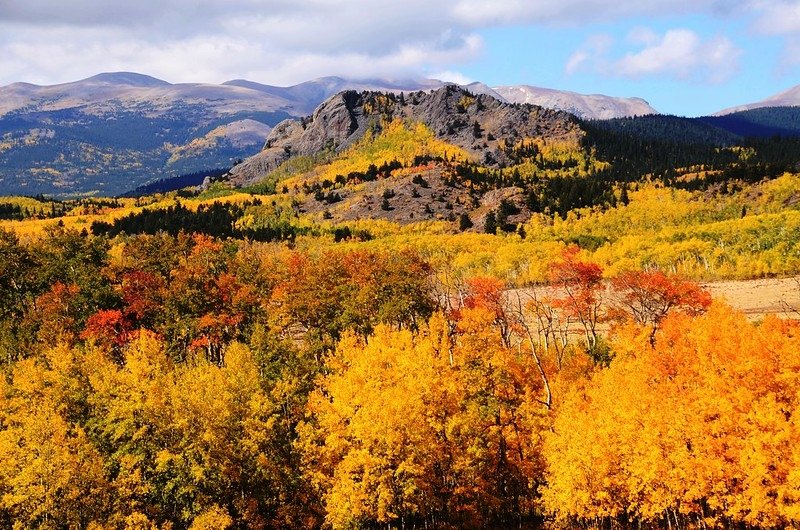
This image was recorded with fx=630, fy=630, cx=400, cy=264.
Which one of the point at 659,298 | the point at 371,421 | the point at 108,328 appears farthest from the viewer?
the point at 659,298

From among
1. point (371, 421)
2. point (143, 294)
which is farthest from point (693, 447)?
point (143, 294)

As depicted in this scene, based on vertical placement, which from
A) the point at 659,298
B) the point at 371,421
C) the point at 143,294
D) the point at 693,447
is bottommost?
the point at 693,447

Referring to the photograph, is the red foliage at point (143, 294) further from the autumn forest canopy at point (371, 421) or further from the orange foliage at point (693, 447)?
the orange foliage at point (693, 447)

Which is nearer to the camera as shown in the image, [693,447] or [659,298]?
[693,447]

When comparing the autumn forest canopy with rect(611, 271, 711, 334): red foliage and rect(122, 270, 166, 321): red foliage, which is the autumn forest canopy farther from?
rect(611, 271, 711, 334): red foliage

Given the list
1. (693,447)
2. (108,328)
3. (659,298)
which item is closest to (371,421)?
(693,447)

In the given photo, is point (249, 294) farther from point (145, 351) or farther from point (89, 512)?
point (89, 512)

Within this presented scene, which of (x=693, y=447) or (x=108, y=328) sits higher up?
(x=108, y=328)

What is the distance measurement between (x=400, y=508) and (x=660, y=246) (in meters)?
116

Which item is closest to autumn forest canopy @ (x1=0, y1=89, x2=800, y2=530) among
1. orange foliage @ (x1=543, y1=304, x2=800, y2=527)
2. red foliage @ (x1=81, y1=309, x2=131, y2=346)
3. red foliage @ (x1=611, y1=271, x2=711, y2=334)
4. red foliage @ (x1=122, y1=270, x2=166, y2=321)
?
orange foliage @ (x1=543, y1=304, x2=800, y2=527)

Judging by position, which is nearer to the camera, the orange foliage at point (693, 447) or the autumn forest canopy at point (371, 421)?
the orange foliage at point (693, 447)

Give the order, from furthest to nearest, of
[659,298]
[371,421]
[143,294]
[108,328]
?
[659,298], [143,294], [108,328], [371,421]

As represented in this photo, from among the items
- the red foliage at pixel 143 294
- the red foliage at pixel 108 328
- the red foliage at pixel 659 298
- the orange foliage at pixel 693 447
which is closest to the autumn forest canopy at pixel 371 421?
the orange foliage at pixel 693 447

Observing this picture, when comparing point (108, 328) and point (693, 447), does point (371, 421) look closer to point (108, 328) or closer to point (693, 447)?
point (693, 447)
